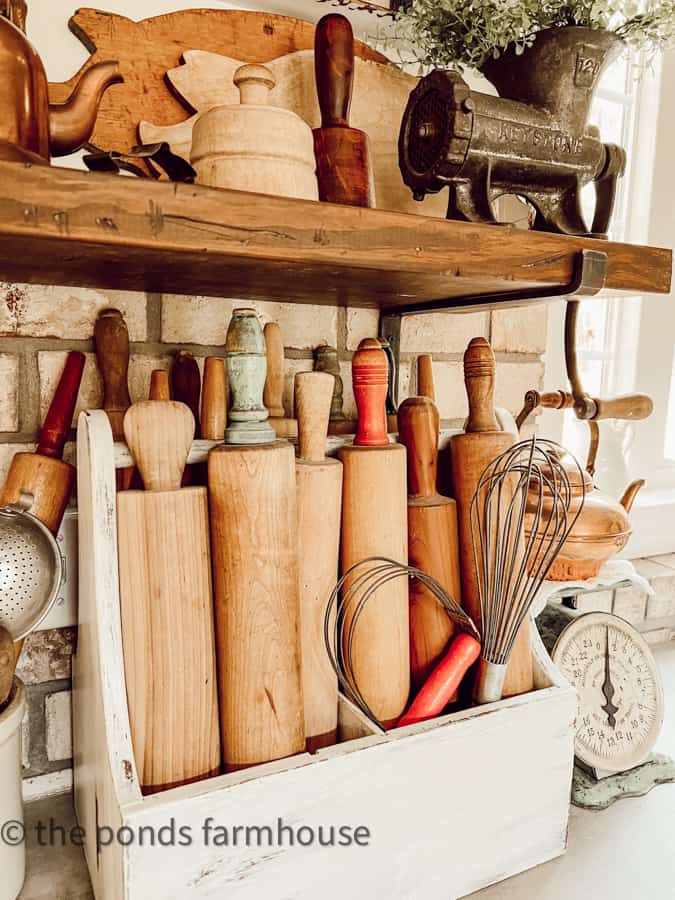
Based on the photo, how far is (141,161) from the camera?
0.67 meters

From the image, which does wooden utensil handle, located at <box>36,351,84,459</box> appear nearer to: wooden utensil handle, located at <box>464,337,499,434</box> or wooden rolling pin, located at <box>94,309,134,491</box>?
wooden rolling pin, located at <box>94,309,134,491</box>

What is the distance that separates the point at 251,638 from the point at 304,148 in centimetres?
37

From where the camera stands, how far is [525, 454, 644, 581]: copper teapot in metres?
0.78

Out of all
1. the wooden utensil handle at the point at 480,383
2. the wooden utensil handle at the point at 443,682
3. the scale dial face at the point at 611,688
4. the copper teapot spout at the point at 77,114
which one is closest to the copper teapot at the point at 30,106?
the copper teapot spout at the point at 77,114

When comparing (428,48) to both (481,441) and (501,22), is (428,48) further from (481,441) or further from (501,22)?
(481,441)

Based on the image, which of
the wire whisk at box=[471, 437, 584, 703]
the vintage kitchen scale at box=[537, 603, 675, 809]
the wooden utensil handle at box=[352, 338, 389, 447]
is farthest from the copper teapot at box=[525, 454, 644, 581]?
the wooden utensil handle at box=[352, 338, 389, 447]

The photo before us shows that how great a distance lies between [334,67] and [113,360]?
343 millimetres

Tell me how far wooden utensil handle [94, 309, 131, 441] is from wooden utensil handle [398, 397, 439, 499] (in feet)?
0.85

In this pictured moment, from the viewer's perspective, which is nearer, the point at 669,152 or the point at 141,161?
the point at 141,161

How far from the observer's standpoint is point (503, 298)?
2.17 feet

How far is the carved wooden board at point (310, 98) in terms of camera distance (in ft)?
2.24

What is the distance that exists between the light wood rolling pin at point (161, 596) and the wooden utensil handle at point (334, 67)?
34 centimetres

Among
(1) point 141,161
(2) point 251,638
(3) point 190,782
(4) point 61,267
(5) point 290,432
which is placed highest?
(1) point 141,161

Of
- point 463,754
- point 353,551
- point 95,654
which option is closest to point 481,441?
point 353,551
